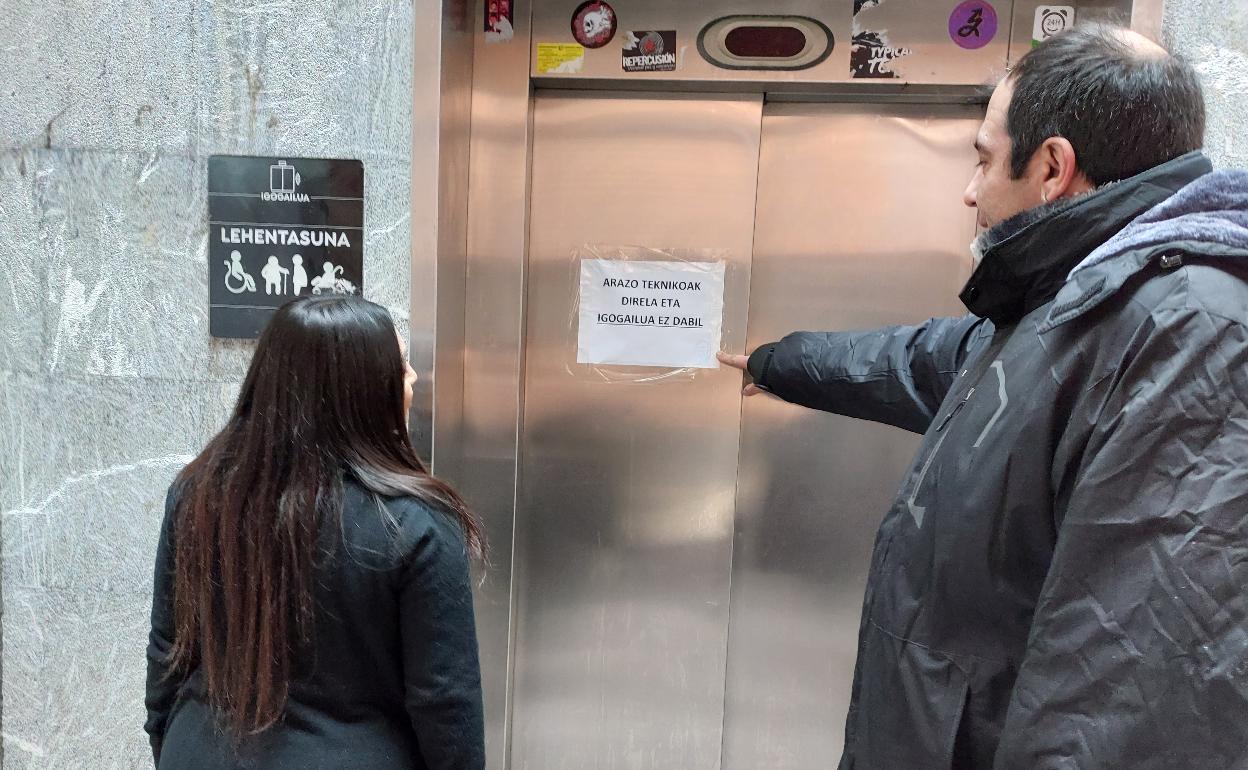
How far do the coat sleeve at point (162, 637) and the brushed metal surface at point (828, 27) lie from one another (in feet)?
5.47

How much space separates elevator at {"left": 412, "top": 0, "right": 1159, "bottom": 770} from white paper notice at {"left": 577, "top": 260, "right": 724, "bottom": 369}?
0.05 metres

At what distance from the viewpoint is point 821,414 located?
2.66 meters

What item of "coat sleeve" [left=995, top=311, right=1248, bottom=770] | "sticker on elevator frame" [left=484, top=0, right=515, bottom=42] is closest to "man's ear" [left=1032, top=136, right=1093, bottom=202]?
"coat sleeve" [left=995, top=311, right=1248, bottom=770]

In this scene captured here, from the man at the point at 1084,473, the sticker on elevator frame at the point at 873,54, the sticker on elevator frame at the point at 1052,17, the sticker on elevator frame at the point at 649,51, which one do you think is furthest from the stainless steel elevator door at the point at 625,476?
the man at the point at 1084,473

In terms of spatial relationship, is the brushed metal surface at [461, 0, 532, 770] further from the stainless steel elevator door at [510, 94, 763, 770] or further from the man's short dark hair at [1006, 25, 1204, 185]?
the man's short dark hair at [1006, 25, 1204, 185]

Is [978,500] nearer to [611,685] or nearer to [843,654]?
[843,654]

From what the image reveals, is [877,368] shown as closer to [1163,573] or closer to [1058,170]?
[1058,170]

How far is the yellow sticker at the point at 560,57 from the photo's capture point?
2.54m

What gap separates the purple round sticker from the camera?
2.38 meters

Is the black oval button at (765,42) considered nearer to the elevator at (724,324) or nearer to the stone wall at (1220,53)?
the elevator at (724,324)

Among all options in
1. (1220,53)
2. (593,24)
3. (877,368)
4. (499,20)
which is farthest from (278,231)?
(1220,53)

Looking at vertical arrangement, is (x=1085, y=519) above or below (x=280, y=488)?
above

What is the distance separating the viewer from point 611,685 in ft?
9.29

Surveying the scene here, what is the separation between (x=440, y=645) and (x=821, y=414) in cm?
156
